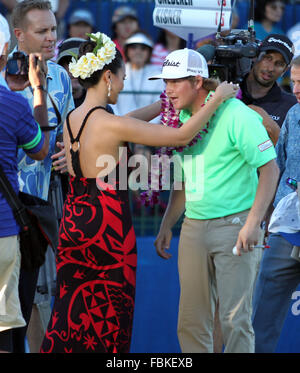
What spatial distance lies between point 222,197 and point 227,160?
0.65 ft

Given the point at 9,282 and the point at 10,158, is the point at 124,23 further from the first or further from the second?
the point at 9,282

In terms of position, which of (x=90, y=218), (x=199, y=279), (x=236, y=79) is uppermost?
(x=236, y=79)

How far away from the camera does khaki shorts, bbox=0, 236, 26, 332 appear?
3809mm

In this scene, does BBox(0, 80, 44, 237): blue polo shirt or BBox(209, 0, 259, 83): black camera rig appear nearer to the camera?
BBox(0, 80, 44, 237): blue polo shirt

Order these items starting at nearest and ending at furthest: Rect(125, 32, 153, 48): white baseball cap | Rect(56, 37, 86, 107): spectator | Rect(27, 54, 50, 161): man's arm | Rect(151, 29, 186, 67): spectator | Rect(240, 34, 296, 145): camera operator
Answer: Rect(27, 54, 50, 161): man's arm, Rect(240, 34, 296, 145): camera operator, Rect(56, 37, 86, 107): spectator, Rect(125, 32, 153, 48): white baseball cap, Rect(151, 29, 186, 67): spectator

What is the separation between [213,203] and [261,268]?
0.80 meters


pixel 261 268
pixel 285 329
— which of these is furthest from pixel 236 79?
pixel 285 329

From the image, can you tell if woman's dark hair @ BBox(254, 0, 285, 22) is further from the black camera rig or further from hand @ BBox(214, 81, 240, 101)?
hand @ BBox(214, 81, 240, 101)

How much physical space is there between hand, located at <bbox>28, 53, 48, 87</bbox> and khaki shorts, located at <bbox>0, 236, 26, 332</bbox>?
89 centimetres

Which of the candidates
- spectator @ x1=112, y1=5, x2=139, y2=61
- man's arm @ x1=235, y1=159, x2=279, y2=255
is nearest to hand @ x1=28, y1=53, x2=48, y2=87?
man's arm @ x1=235, y1=159, x2=279, y2=255

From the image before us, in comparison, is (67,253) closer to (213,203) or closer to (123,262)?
(123,262)

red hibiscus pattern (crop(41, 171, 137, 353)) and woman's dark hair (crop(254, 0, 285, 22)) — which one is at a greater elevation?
woman's dark hair (crop(254, 0, 285, 22))
